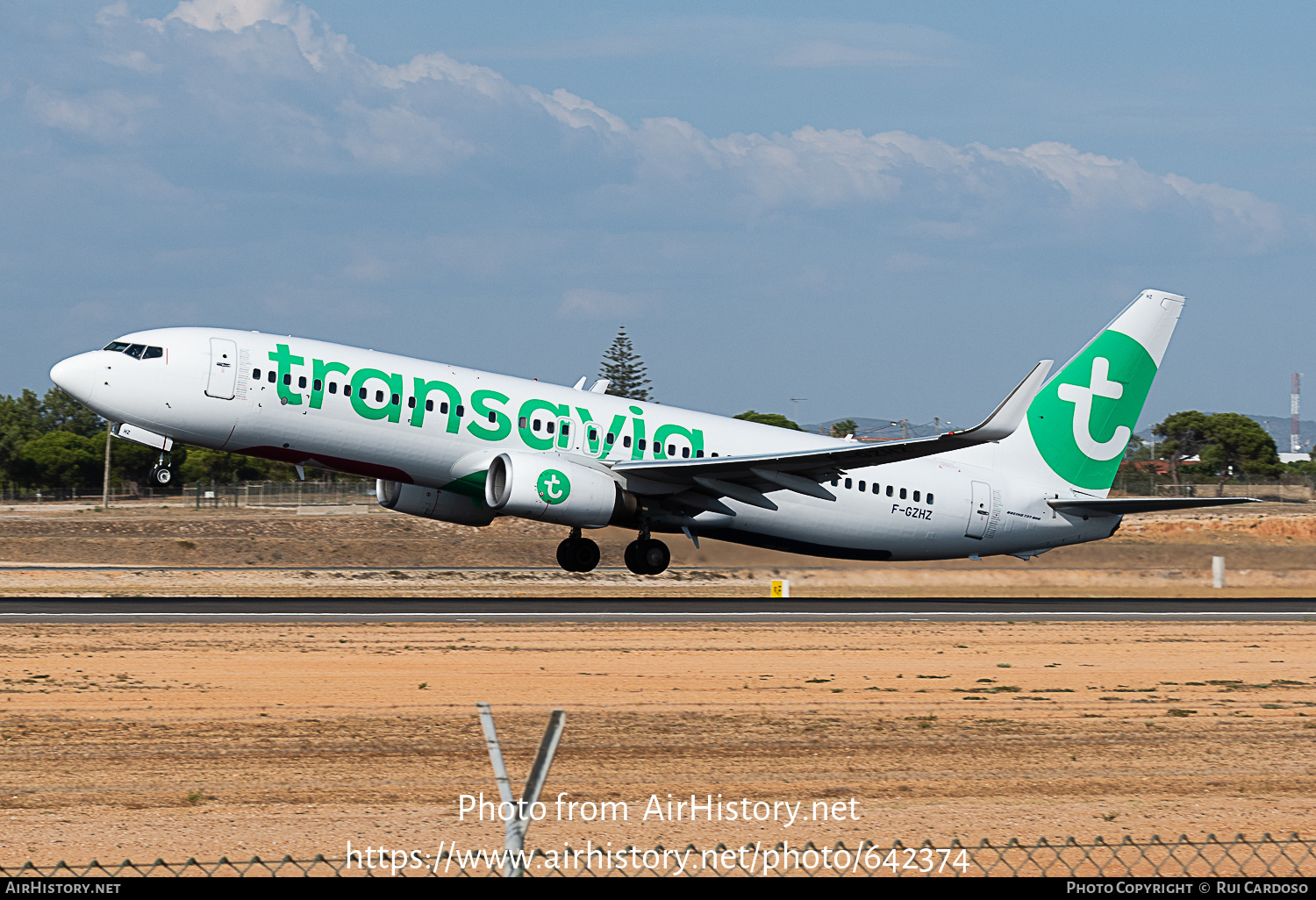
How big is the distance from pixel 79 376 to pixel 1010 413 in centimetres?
2058

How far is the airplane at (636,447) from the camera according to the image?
30.5 metres

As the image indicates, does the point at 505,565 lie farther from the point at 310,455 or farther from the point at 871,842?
the point at 871,842

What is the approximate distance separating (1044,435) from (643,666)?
21.4 m

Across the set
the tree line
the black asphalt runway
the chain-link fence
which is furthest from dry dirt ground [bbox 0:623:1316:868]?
the tree line

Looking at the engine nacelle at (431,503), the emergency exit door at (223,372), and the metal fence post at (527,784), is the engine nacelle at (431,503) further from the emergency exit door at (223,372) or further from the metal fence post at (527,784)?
the metal fence post at (527,784)

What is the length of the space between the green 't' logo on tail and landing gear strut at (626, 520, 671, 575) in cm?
1149

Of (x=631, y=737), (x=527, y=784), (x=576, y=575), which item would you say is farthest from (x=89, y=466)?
(x=527, y=784)

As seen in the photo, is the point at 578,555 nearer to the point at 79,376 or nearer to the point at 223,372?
the point at 223,372

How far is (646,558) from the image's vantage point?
35406 millimetres

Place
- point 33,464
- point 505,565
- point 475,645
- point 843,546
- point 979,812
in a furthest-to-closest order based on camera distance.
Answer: point 33,464 < point 505,565 < point 843,546 < point 475,645 < point 979,812

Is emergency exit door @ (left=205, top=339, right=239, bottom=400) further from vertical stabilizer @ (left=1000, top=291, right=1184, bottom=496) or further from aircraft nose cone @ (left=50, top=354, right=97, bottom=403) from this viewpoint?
vertical stabilizer @ (left=1000, top=291, right=1184, bottom=496)

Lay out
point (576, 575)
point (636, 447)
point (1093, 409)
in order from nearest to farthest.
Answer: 1. point (636, 447)
2. point (1093, 409)
3. point (576, 575)
